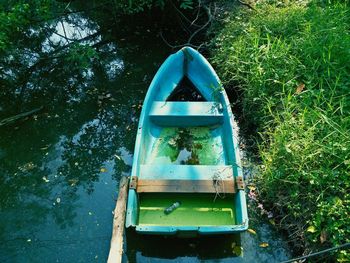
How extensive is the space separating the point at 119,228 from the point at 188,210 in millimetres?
800

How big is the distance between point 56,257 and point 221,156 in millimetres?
2128

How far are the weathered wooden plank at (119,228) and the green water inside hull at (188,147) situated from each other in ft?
2.31

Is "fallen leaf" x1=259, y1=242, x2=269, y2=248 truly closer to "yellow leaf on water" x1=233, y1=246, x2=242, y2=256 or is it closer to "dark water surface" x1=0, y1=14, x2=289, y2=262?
"dark water surface" x1=0, y1=14, x2=289, y2=262

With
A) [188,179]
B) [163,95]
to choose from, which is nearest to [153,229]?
[188,179]

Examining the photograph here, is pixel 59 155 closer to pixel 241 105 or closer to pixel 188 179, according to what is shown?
pixel 188 179

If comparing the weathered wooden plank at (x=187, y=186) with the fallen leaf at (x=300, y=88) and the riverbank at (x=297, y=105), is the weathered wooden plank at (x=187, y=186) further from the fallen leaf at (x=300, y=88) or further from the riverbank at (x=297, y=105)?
the fallen leaf at (x=300, y=88)

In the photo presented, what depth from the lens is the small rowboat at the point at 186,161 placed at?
344 centimetres

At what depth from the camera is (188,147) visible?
14.2 ft

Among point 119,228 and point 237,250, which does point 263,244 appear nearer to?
point 237,250

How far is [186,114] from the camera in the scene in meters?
4.43

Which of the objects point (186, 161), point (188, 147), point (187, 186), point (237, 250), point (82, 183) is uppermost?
point (188, 147)

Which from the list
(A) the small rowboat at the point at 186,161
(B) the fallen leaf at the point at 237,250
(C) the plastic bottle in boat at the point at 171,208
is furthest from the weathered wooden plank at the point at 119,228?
(B) the fallen leaf at the point at 237,250

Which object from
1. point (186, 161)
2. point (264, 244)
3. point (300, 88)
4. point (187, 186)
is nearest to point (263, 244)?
point (264, 244)

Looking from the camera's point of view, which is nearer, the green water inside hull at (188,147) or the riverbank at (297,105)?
the riverbank at (297,105)
